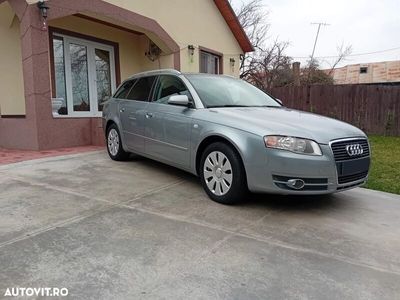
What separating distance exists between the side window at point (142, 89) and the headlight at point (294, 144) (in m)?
2.69

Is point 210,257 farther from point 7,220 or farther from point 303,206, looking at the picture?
point 7,220

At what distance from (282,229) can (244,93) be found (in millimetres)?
2488

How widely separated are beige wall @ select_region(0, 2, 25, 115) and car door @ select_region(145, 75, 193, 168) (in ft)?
17.1

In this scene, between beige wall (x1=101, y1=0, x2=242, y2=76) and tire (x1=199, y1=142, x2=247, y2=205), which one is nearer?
tire (x1=199, y1=142, x2=247, y2=205)

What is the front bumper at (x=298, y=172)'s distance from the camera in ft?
12.5

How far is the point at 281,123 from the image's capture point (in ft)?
13.6

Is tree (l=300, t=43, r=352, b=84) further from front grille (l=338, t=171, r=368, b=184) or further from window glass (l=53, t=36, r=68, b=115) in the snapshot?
front grille (l=338, t=171, r=368, b=184)

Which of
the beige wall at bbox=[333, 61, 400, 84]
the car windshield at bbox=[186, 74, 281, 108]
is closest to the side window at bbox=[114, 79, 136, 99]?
the car windshield at bbox=[186, 74, 281, 108]

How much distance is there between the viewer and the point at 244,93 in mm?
5535

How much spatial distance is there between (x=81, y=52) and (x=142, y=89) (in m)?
4.99

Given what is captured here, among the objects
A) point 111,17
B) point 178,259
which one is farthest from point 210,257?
point 111,17

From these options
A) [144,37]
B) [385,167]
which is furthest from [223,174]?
[144,37]

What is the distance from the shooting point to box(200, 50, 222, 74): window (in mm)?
13506

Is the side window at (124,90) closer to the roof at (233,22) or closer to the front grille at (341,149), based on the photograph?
the front grille at (341,149)
